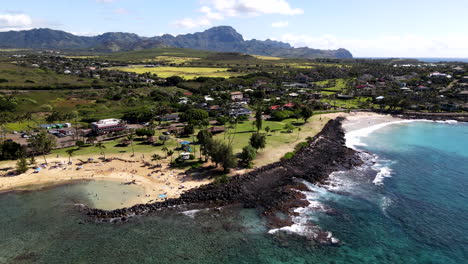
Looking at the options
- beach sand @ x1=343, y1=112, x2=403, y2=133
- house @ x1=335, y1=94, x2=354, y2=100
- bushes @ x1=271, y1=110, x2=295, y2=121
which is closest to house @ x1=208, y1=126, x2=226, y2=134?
bushes @ x1=271, y1=110, x2=295, y2=121

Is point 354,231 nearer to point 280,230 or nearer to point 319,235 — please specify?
point 319,235

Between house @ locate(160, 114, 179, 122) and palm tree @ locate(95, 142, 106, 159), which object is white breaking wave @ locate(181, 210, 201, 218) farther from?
house @ locate(160, 114, 179, 122)

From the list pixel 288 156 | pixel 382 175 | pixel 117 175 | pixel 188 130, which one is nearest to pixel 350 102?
pixel 382 175

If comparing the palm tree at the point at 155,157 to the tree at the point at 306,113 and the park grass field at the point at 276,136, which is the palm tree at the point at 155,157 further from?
the tree at the point at 306,113

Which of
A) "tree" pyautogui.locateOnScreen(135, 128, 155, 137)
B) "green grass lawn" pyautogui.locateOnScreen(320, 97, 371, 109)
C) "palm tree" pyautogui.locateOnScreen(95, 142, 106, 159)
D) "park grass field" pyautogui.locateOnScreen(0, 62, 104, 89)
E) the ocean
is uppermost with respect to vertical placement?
"park grass field" pyautogui.locateOnScreen(0, 62, 104, 89)

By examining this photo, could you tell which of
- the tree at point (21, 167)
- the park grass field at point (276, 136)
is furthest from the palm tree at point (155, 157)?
the tree at point (21, 167)

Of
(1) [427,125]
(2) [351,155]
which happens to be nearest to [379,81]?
(1) [427,125]
